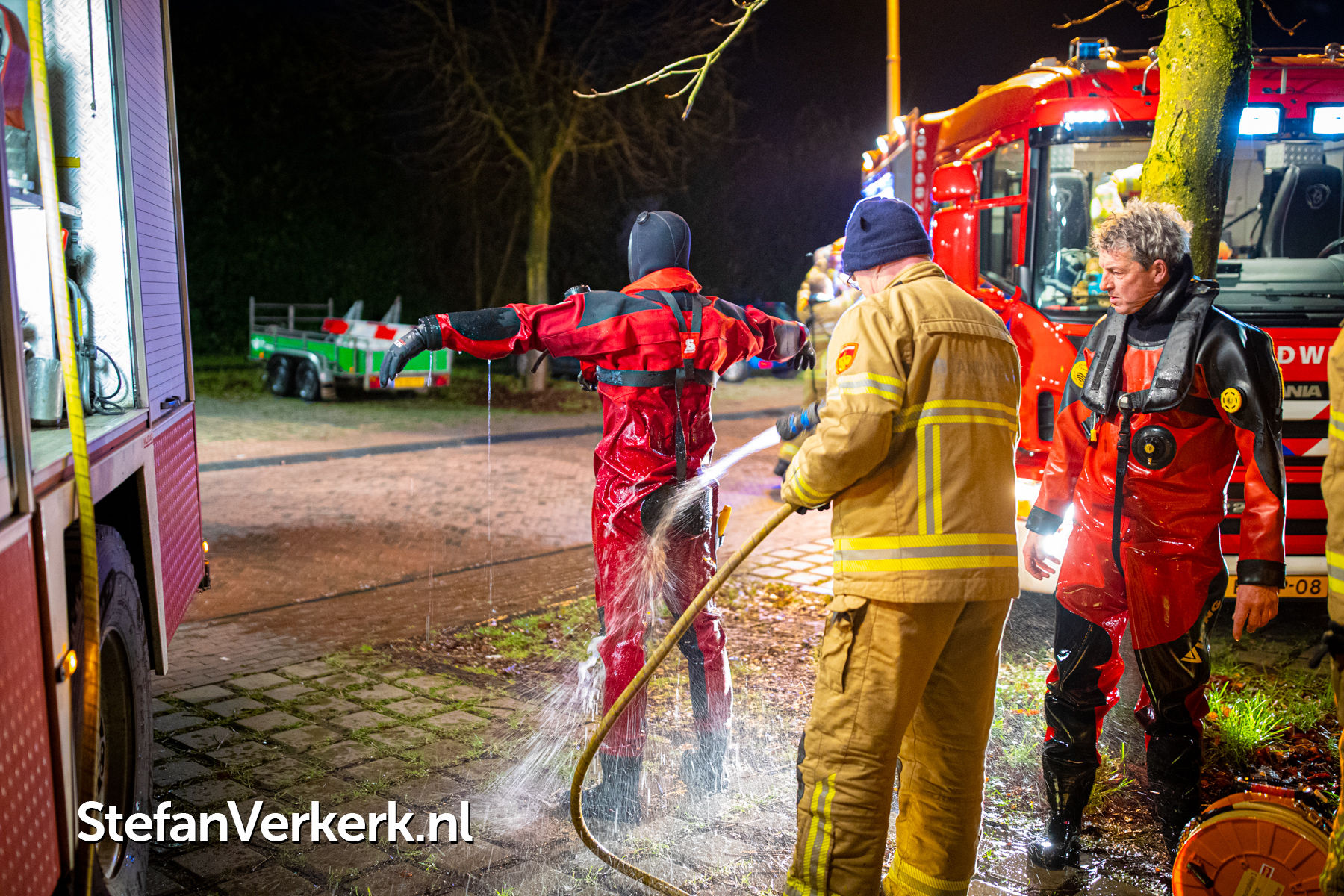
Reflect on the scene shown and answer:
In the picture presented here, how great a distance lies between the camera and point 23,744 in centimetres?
207

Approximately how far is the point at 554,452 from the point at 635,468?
9.32 meters

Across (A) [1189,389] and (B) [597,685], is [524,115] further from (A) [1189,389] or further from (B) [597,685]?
(A) [1189,389]

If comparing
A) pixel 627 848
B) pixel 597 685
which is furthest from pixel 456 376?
pixel 627 848

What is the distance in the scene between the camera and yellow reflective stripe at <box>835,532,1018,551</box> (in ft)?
8.63

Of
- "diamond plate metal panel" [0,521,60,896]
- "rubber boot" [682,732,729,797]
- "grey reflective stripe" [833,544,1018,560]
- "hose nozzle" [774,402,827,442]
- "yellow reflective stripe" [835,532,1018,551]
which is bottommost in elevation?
"rubber boot" [682,732,729,797]

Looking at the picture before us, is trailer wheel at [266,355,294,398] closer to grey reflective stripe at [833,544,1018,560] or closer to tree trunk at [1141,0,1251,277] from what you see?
tree trunk at [1141,0,1251,277]

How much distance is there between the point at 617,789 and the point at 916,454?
1.84m

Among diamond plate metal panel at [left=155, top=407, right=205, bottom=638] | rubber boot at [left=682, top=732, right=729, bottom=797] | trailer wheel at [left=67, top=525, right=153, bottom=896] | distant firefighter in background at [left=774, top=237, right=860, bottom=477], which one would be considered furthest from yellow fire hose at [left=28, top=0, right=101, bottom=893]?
distant firefighter in background at [left=774, top=237, right=860, bottom=477]

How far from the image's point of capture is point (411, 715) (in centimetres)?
463

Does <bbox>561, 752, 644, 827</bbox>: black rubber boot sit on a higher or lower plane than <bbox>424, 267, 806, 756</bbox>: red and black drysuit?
lower

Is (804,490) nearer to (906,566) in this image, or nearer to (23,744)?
(906,566)

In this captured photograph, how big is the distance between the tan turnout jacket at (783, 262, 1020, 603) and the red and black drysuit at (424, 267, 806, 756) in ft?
4.01

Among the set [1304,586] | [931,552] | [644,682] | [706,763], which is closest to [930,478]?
[931,552]

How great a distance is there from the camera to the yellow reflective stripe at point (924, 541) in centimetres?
263
